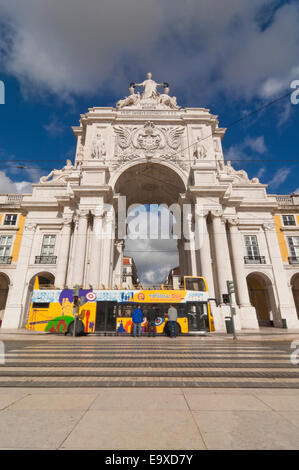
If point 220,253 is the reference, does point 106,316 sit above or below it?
below

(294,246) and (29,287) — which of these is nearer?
(29,287)

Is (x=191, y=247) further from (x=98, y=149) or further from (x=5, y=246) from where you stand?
(x=5, y=246)

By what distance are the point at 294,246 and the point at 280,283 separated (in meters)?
5.45

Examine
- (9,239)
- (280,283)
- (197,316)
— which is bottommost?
(197,316)

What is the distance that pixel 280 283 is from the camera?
24.3m

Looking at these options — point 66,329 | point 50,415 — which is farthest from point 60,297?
point 50,415

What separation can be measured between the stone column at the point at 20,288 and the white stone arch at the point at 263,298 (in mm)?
22768

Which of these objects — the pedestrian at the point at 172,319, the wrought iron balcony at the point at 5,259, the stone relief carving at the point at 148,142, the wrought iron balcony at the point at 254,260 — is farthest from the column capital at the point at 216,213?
the wrought iron balcony at the point at 5,259

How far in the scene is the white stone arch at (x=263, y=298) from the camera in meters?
24.4

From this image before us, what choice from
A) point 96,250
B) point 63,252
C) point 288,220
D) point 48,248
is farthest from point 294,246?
point 48,248

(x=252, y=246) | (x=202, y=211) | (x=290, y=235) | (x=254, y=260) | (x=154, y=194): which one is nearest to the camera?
(x=202, y=211)

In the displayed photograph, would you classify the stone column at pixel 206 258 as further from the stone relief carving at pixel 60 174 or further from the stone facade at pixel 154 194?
the stone relief carving at pixel 60 174

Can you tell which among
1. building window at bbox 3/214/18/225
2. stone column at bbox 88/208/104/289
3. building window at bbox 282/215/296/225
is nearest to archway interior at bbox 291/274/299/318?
building window at bbox 282/215/296/225

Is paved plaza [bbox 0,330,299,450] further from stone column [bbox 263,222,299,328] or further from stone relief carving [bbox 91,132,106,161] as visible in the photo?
stone relief carving [bbox 91,132,106,161]
